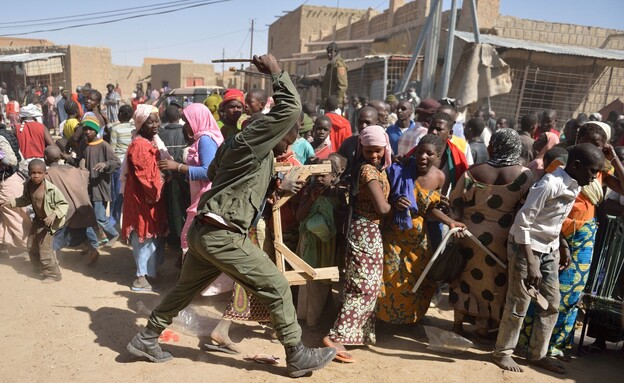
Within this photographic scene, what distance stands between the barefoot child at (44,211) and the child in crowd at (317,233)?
8.52ft

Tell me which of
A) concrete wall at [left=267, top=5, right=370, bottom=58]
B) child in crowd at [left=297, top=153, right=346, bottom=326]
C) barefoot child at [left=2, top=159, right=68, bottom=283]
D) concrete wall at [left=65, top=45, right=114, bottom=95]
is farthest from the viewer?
concrete wall at [left=267, top=5, right=370, bottom=58]

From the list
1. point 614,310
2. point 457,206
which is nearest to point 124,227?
point 457,206

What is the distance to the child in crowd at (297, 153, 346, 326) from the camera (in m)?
3.86

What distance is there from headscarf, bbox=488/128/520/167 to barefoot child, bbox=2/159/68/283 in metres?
4.12

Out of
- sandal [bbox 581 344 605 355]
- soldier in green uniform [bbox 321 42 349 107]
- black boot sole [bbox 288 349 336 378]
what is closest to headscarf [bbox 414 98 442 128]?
sandal [bbox 581 344 605 355]

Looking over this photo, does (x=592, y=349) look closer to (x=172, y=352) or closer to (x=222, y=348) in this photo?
(x=222, y=348)

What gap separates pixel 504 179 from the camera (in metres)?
3.48

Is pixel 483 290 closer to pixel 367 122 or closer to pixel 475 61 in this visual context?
pixel 367 122

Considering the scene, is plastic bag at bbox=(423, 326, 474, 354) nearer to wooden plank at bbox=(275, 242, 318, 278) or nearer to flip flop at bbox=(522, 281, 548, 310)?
flip flop at bbox=(522, 281, 548, 310)

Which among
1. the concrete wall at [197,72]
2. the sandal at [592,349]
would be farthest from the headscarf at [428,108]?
the concrete wall at [197,72]

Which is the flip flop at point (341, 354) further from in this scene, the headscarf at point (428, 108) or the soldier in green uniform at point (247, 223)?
the headscarf at point (428, 108)

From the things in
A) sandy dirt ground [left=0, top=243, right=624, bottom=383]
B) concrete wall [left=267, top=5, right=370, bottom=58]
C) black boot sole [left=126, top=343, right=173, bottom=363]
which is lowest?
sandy dirt ground [left=0, top=243, right=624, bottom=383]

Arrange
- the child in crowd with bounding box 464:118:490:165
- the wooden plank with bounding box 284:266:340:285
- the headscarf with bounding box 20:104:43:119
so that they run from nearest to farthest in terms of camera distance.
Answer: the wooden plank with bounding box 284:266:340:285 → the child in crowd with bounding box 464:118:490:165 → the headscarf with bounding box 20:104:43:119

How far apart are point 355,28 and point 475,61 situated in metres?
13.6
